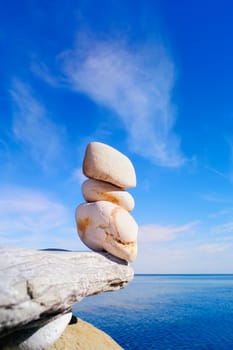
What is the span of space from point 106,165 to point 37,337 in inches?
188

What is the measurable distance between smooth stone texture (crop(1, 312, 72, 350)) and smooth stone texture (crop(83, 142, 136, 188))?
156 inches

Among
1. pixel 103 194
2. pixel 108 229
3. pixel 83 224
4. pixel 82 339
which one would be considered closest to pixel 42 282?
pixel 108 229

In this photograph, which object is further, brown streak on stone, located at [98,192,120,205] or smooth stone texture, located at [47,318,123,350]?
brown streak on stone, located at [98,192,120,205]

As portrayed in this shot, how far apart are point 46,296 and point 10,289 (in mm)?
788

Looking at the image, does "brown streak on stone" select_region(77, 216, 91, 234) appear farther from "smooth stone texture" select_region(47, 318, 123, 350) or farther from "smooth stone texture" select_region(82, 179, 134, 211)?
"smooth stone texture" select_region(47, 318, 123, 350)

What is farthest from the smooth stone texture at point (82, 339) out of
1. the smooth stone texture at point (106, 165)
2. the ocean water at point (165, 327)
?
the ocean water at point (165, 327)

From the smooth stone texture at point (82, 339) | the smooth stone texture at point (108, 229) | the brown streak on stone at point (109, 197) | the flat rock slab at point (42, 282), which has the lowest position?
the smooth stone texture at point (82, 339)

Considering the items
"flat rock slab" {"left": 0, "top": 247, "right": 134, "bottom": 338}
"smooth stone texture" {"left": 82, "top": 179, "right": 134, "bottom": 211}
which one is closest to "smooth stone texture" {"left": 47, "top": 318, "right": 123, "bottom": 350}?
"flat rock slab" {"left": 0, "top": 247, "right": 134, "bottom": 338}

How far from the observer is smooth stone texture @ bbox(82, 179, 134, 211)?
31.5ft

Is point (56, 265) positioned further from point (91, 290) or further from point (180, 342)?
point (180, 342)

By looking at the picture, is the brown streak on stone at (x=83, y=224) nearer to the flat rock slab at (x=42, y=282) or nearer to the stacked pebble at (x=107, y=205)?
the stacked pebble at (x=107, y=205)

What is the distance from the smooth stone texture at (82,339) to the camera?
9.45 metres

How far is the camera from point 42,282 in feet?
18.9

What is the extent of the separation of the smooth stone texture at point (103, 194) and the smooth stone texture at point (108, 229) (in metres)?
0.32
